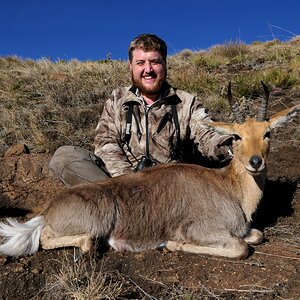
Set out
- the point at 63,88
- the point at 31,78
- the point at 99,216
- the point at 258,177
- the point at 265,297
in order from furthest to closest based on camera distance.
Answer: the point at 31,78 → the point at 63,88 → the point at 258,177 → the point at 99,216 → the point at 265,297

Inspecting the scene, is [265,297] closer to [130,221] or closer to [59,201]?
[130,221]

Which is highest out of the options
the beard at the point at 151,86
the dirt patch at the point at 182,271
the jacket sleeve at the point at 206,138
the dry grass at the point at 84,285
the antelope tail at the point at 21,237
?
the beard at the point at 151,86

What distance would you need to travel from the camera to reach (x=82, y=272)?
4.02m

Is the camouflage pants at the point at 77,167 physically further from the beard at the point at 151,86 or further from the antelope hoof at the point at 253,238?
the antelope hoof at the point at 253,238

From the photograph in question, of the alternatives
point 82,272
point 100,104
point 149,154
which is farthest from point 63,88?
point 82,272

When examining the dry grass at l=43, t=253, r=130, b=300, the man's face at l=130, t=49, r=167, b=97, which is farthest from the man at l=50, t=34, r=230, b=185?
the dry grass at l=43, t=253, r=130, b=300

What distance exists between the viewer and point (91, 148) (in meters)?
8.80

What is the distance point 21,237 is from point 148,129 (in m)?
2.44

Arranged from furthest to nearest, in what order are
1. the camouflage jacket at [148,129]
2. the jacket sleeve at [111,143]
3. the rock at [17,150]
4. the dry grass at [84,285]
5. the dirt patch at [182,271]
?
1. the rock at [17,150]
2. the camouflage jacket at [148,129]
3. the jacket sleeve at [111,143]
4. the dirt patch at [182,271]
5. the dry grass at [84,285]

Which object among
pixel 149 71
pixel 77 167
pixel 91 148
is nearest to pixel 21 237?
pixel 77 167

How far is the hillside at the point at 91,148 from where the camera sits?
13.0 feet

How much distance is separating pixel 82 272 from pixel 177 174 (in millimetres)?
1638

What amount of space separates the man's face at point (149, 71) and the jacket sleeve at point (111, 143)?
556 millimetres

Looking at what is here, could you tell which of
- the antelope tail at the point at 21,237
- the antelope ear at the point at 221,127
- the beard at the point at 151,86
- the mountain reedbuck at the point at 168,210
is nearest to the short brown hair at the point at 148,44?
the beard at the point at 151,86
